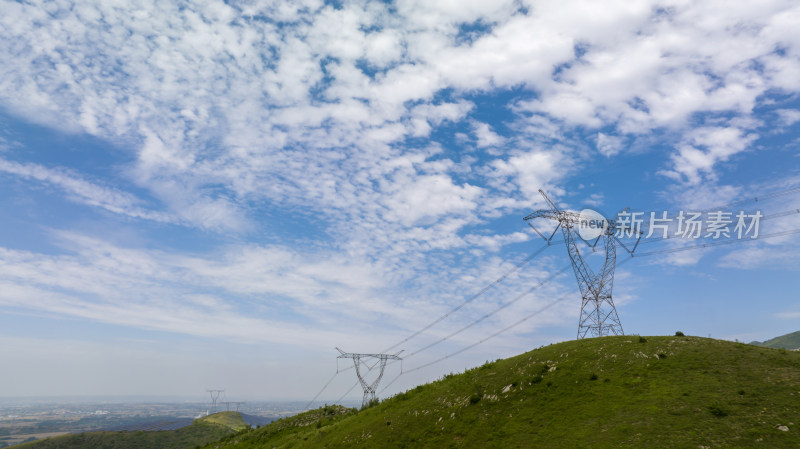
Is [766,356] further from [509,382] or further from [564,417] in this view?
[509,382]

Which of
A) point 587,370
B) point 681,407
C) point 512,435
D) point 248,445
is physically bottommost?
→ point 248,445

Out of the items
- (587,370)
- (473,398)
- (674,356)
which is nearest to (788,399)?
(674,356)

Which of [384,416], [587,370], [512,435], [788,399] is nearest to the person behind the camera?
[788,399]

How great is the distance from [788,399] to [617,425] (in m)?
13.5

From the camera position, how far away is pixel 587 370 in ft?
148

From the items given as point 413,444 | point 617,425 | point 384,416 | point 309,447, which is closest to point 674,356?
point 617,425

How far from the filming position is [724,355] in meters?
42.5

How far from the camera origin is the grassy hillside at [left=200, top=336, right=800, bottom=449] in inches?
1242

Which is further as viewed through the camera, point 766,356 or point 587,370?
point 587,370

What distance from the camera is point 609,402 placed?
125 ft

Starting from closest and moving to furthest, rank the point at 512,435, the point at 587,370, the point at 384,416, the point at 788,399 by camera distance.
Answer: the point at 788,399 → the point at 512,435 → the point at 587,370 → the point at 384,416

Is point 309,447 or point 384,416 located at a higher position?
point 384,416

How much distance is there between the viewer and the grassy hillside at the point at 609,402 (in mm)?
Answer: 31542

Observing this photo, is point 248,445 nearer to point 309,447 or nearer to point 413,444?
point 309,447
